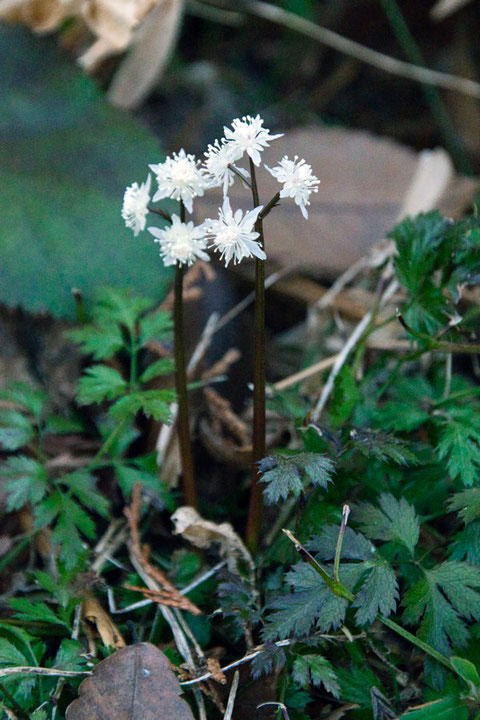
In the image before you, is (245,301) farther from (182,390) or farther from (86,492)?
(86,492)

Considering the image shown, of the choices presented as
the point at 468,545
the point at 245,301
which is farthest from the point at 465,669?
the point at 245,301

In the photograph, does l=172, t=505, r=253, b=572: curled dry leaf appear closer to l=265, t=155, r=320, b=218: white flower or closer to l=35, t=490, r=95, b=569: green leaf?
l=35, t=490, r=95, b=569: green leaf

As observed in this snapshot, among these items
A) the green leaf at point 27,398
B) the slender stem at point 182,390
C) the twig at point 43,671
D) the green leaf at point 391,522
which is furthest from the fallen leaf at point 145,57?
the twig at point 43,671

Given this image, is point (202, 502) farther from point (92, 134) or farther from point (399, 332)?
point (92, 134)

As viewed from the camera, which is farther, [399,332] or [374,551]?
[399,332]

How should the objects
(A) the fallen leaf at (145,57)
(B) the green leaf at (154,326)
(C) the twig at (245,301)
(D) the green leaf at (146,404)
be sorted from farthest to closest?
(A) the fallen leaf at (145,57) < (C) the twig at (245,301) < (B) the green leaf at (154,326) < (D) the green leaf at (146,404)

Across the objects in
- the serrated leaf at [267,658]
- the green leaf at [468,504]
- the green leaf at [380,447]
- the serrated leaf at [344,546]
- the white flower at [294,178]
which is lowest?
the serrated leaf at [267,658]

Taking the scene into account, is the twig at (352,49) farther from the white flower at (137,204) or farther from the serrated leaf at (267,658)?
the serrated leaf at (267,658)

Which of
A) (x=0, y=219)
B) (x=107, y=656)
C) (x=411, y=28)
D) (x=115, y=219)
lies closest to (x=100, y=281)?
(x=115, y=219)
